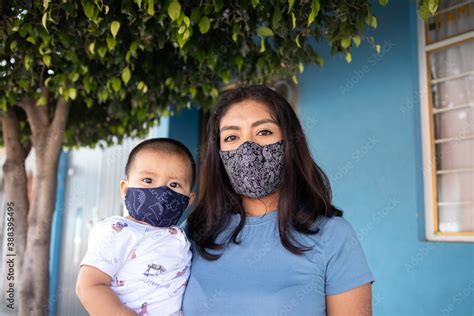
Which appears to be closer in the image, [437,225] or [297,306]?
[297,306]

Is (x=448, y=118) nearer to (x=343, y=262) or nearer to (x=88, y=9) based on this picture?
(x=343, y=262)

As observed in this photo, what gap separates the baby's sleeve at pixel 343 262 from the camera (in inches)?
62.9

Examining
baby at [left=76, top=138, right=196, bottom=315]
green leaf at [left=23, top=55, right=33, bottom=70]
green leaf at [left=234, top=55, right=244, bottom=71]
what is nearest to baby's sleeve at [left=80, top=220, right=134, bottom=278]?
baby at [left=76, top=138, right=196, bottom=315]

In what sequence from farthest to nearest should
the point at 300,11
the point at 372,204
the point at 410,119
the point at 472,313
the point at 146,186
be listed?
the point at 372,204
the point at 410,119
the point at 472,313
the point at 300,11
the point at 146,186

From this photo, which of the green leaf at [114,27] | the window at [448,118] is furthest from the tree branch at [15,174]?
the window at [448,118]

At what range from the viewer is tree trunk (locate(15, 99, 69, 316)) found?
3428mm

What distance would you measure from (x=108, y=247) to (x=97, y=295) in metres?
0.19

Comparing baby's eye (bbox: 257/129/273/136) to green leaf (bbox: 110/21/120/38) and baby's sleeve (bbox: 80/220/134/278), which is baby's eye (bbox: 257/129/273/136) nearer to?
baby's sleeve (bbox: 80/220/134/278)

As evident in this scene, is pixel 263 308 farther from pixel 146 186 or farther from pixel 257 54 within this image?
pixel 257 54

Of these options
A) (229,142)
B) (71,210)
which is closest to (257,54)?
(229,142)

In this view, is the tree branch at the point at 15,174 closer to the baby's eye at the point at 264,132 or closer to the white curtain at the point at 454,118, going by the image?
the baby's eye at the point at 264,132

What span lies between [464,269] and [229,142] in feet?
8.14

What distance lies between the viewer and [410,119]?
395 centimetres

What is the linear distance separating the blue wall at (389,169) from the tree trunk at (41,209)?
8.65 feet
